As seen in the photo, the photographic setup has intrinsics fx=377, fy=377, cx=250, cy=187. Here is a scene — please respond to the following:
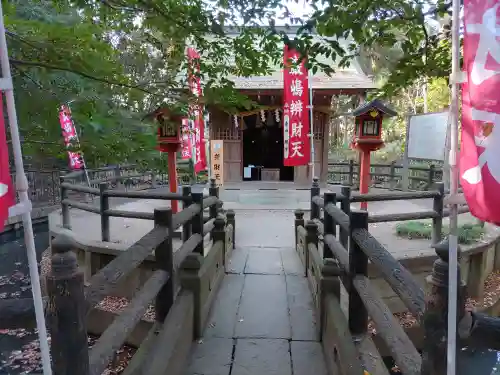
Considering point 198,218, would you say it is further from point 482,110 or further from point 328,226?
point 482,110

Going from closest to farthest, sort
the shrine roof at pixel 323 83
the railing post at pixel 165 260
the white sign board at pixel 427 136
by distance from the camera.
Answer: the railing post at pixel 165 260 → the white sign board at pixel 427 136 → the shrine roof at pixel 323 83

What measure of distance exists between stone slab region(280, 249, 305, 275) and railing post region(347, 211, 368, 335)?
216 centimetres

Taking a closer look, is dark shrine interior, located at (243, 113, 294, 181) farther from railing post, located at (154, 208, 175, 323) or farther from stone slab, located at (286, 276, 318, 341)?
railing post, located at (154, 208, 175, 323)

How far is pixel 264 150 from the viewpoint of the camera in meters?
18.5

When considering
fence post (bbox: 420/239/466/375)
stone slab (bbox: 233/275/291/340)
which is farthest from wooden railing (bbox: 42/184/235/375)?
fence post (bbox: 420/239/466/375)

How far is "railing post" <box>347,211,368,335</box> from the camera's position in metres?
2.40

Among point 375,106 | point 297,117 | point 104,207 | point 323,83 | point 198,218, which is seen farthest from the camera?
point 323,83

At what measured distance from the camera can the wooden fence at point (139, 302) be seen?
1415mm

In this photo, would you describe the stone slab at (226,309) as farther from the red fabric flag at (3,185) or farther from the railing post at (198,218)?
the red fabric flag at (3,185)

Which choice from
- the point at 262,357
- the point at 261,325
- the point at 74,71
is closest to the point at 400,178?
the point at 261,325

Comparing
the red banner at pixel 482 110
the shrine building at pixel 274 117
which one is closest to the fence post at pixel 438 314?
the red banner at pixel 482 110

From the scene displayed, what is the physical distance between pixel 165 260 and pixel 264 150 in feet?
52.5

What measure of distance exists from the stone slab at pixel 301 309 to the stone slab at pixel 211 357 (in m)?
0.59

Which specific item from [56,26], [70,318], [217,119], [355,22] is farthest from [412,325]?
[217,119]
